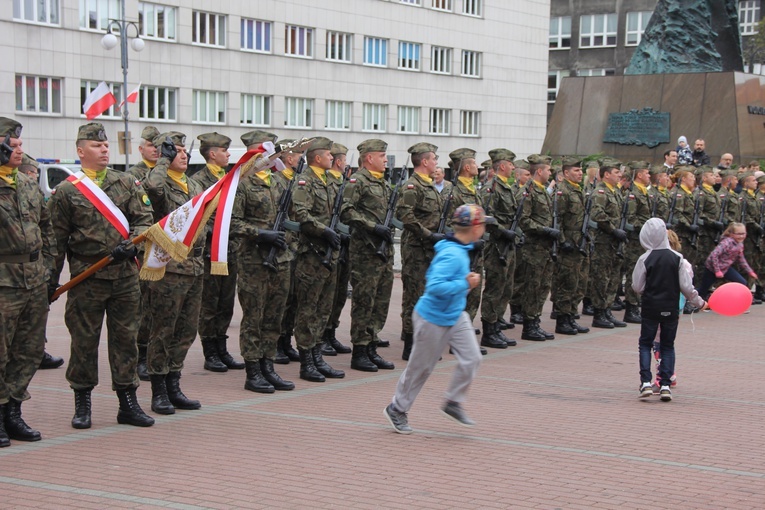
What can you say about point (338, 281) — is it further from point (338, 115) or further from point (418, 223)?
point (338, 115)

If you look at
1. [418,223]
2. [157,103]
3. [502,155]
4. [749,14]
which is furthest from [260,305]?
[749,14]

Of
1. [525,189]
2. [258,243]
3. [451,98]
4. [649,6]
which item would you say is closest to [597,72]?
[649,6]

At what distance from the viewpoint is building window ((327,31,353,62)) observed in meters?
52.6

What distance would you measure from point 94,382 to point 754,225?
12.9 m

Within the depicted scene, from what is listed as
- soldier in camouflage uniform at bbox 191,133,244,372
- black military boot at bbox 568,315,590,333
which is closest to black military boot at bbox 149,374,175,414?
soldier in camouflage uniform at bbox 191,133,244,372

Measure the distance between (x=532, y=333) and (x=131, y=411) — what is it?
21.1 ft

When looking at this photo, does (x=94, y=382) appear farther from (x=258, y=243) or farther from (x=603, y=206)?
(x=603, y=206)

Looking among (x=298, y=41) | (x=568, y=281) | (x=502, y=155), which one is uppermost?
(x=298, y=41)

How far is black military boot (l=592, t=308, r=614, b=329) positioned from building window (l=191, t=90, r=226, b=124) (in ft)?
112

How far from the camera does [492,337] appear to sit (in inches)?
507

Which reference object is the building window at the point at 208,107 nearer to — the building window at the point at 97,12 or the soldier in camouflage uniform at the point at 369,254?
the building window at the point at 97,12

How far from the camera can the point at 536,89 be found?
65.2m

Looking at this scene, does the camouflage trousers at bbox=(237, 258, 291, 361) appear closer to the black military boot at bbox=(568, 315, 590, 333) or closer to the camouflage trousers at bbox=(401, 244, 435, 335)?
the camouflage trousers at bbox=(401, 244, 435, 335)

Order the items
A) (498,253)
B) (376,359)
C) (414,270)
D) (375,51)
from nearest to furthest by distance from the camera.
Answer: (376,359) → (414,270) → (498,253) → (375,51)
